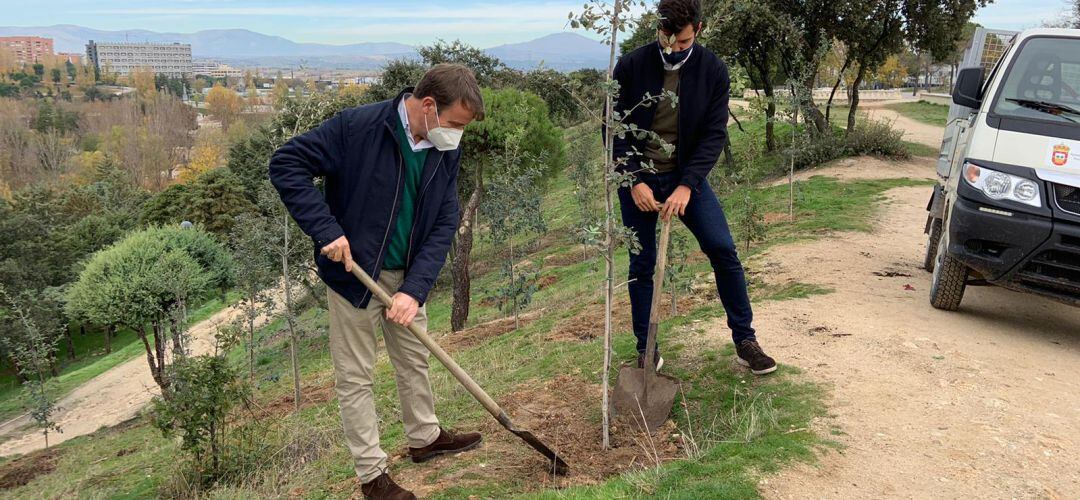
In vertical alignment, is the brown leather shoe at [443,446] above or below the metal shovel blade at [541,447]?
below

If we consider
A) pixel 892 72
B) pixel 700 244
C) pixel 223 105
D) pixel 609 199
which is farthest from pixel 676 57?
pixel 223 105

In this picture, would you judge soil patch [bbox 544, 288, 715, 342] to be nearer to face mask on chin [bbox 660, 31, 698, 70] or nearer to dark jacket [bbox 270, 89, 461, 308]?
face mask on chin [bbox 660, 31, 698, 70]

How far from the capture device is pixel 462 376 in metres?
3.89

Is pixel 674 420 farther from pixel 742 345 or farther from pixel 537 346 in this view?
pixel 537 346

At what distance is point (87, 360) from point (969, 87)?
36.1 metres

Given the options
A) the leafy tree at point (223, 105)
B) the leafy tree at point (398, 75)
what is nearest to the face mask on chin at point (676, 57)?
the leafy tree at point (398, 75)

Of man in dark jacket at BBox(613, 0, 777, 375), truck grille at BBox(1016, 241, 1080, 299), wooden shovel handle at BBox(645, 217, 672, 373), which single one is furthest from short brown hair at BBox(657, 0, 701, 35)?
truck grille at BBox(1016, 241, 1080, 299)

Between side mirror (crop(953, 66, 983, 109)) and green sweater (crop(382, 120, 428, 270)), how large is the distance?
4658mm

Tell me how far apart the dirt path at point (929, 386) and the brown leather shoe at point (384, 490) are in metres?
1.94

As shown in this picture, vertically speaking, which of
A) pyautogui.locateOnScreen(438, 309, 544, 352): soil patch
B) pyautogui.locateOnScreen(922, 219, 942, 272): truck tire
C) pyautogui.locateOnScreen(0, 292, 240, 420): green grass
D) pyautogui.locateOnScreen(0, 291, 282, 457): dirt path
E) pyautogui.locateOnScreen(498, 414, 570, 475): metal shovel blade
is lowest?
pyautogui.locateOnScreen(0, 292, 240, 420): green grass

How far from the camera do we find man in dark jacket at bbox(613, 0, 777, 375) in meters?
4.32

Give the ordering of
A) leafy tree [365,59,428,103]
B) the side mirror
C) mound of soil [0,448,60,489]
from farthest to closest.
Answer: leafy tree [365,59,428,103], mound of soil [0,448,60,489], the side mirror

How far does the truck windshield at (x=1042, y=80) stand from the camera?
18.3ft

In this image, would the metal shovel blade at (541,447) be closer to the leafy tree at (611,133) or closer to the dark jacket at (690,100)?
the leafy tree at (611,133)
